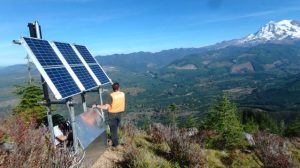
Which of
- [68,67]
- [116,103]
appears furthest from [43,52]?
[116,103]

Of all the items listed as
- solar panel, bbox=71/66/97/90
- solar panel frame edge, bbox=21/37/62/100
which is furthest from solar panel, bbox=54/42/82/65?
solar panel frame edge, bbox=21/37/62/100

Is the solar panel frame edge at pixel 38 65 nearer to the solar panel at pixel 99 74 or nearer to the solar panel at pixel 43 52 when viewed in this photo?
the solar panel at pixel 43 52

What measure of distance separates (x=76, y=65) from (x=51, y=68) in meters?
3.32

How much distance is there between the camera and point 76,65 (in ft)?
44.4

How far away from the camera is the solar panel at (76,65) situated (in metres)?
12.8

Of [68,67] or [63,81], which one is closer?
[63,81]

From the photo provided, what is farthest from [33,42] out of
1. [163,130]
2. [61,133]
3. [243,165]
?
[243,165]

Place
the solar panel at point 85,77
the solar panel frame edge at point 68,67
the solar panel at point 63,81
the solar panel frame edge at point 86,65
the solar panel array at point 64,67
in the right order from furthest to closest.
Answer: the solar panel frame edge at point 86,65 < the solar panel at point 85,77 < the solar panel frame edge at point 68,67 < the solar panel at point 63,81 < the solar panel array at point 64,67

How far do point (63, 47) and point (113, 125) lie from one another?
3.52 metres

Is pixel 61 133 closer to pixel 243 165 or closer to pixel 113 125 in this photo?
pixel 113 125

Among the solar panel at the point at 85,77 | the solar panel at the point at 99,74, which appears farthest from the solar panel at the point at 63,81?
the solar panel at the point at 99,74

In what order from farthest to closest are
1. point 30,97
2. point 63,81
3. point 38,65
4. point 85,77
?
point 30,97, point 85,77, point 63,81, point 38,65

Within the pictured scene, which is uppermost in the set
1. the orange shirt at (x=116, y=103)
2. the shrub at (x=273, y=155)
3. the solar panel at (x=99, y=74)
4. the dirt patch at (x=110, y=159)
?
the solar panel at (x=99, y=74)

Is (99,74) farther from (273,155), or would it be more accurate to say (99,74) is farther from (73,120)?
(273,155)
